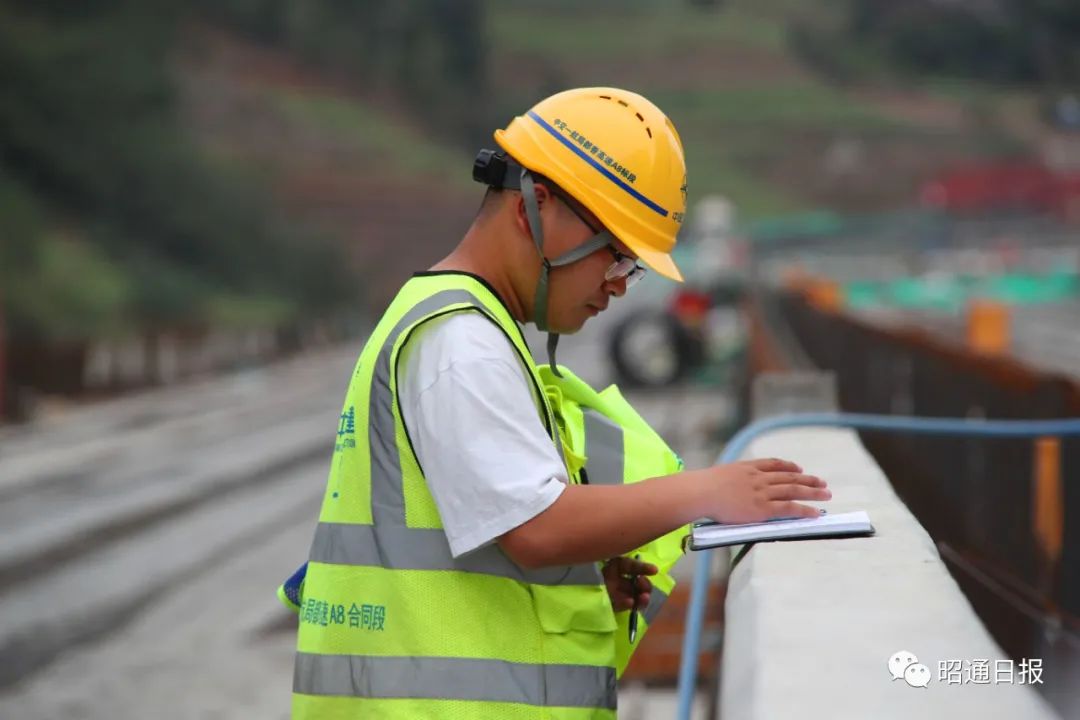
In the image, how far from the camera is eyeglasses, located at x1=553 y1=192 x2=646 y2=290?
8.63ft

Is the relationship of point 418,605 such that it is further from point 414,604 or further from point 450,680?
point 450,680

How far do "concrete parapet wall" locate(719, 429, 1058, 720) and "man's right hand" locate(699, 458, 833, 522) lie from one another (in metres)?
0.08

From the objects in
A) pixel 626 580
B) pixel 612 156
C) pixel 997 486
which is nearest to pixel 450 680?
pixel 626 580

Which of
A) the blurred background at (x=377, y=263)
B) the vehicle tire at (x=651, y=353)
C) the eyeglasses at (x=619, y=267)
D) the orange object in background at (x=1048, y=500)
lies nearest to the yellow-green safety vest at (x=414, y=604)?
the eyeglasses at (x=619, y=267)

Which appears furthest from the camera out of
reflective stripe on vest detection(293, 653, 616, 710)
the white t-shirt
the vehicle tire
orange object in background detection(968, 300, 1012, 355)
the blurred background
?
the vehicle tire

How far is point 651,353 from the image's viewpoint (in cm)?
1945

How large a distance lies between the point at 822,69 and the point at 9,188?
270 ft

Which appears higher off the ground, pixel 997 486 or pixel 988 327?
pixel 988 327

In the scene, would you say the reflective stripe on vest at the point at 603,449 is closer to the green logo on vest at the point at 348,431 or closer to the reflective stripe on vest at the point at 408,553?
the reflective stripe on vest at the point at 408,553

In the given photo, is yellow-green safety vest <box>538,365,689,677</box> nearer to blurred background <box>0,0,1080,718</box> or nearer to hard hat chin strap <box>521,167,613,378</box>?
hard hat chin strap <box>521,167,613,378</box>

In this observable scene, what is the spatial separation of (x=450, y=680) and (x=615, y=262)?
2.43 ft

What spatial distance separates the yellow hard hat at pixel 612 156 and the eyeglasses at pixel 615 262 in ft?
0.10

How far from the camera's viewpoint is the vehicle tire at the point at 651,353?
63.6ft

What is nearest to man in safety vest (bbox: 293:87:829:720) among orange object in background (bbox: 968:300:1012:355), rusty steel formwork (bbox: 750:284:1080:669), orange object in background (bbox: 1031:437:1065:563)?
rusty steel formwork (bbox: 750:284:1080:669)
